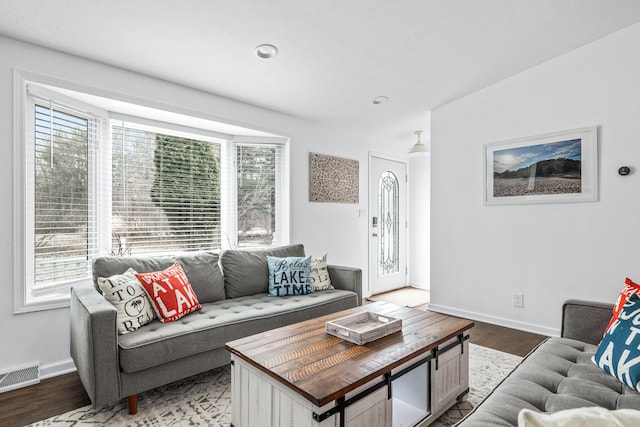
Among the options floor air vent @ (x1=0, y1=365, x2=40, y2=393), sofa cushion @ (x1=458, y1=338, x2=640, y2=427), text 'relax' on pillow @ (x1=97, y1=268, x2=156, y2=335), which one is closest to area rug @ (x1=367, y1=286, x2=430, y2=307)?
sofa cushion @ (x1=458, y1=338, x2=640, y2=427)

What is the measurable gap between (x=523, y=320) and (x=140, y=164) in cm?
393

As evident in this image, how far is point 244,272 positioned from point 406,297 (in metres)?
2.63

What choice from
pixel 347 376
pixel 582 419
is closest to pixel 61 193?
pixel 347 376

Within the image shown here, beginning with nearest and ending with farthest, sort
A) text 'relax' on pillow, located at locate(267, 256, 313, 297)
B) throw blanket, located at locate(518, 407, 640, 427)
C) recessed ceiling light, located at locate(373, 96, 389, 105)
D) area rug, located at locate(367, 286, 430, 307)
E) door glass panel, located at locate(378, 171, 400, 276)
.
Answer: throw blanket, located at locate(518, 407, 640, 427), text 'relax' on pillow, located at locate(267, 256, 313, 297), recessed ceiling light, located at locate(373, 96, 389, 105), area rug, located at locate(367, 286, 430, 307), door glass panel, located at locate(378, 171, 400, 276)

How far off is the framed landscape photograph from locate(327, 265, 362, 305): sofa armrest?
1643mm

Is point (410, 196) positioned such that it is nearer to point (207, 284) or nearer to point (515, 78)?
point (515, 78)

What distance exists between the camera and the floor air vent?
2170 millimetres

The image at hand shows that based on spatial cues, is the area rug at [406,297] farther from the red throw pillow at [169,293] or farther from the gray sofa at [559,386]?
the red throw pillow at [169,293]

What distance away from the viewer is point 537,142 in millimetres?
3279

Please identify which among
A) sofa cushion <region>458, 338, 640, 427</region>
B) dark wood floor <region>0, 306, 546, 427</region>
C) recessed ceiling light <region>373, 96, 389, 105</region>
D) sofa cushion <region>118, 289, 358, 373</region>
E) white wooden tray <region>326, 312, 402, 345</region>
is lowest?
dark wood floor <region>0, 306, 546, 427</region>

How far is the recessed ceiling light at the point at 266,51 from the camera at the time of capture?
2.53 m

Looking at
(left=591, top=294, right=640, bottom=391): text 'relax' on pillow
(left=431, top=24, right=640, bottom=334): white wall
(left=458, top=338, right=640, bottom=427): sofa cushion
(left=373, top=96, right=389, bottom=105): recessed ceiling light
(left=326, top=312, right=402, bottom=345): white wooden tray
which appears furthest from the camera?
(left=373, top=96, right=389, bottom=105): recessed ceiling light

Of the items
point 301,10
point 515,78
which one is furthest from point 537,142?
point 301,10

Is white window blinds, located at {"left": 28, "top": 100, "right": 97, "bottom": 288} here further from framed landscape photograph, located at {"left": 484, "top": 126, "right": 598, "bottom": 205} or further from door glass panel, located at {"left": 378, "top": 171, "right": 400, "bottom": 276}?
framed landscape photograph, located at {"left": 484, "top": 126, "right": 598, "bottom": 205}
